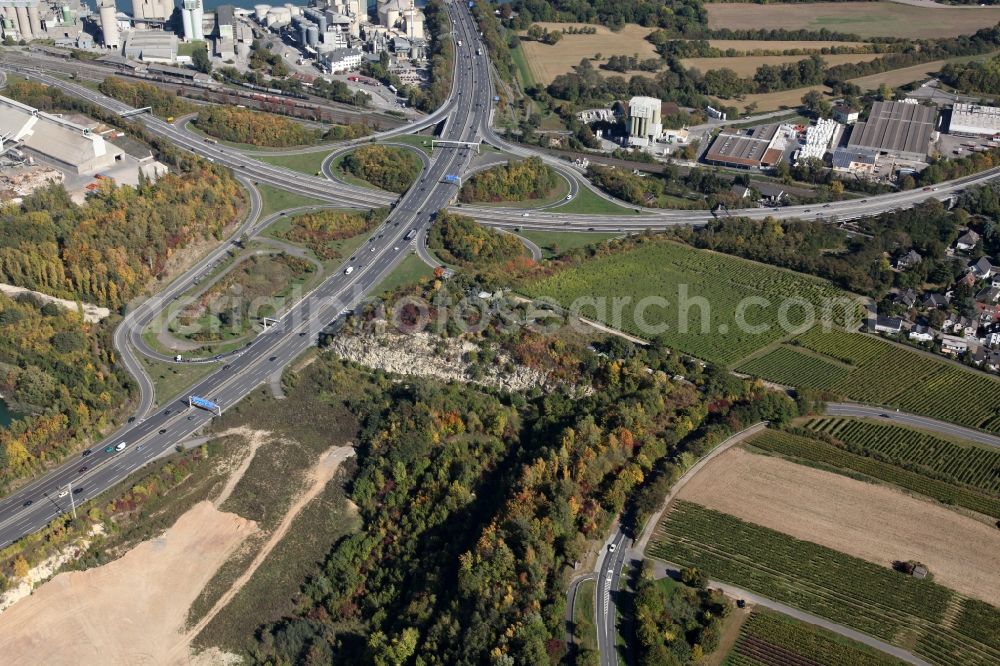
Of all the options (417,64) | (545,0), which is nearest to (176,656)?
(417,64)

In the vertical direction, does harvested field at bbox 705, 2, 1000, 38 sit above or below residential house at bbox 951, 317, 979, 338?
above

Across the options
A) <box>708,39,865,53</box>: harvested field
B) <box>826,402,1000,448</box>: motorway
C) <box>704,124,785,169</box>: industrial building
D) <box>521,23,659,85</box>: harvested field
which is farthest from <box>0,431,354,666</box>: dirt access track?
<box>708,39,865,53</box>: harvested field

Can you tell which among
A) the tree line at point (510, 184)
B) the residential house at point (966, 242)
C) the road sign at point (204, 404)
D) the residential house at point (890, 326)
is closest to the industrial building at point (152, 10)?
the tree line at point (510, 184)

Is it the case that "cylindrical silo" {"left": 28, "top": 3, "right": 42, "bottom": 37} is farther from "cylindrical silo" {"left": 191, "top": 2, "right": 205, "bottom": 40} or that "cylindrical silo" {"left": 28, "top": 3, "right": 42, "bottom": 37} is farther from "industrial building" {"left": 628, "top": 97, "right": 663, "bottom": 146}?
"industrial building" {"left": 628, "top": 97, "right": 663, "bottom": 146}

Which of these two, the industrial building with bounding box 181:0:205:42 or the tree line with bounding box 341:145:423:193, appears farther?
the industrial building with bounding box 181:0:205:42

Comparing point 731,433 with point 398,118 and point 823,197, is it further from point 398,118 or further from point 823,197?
point 398,118

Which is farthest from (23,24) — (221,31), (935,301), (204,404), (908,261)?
(935,301)

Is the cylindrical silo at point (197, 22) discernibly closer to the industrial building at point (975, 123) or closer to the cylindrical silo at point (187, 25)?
the cylindrical silo at point (187, 25)
